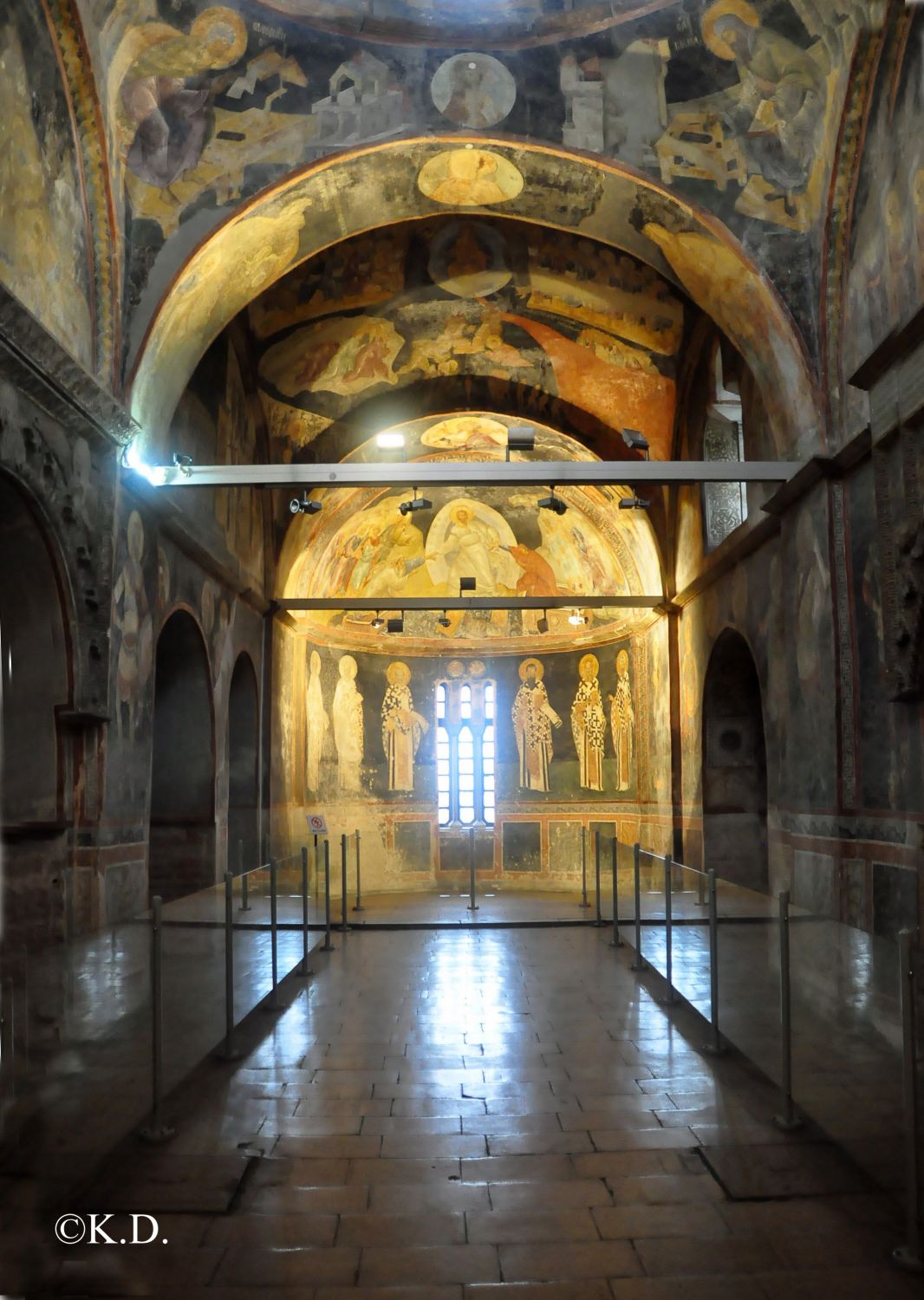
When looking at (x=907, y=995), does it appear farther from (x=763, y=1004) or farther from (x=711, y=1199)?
(x=763, y=1004)

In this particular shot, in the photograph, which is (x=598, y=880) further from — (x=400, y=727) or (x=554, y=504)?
(x=400, y=727)

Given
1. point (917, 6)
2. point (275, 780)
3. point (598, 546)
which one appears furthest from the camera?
point (598, 546)

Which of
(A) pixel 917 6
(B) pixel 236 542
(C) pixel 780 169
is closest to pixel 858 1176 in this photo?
(A) pixel 917 6

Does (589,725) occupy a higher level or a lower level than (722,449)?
lower

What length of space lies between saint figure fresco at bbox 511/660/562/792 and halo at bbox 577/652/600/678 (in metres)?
0.97

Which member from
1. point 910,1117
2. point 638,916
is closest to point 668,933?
point 638,916

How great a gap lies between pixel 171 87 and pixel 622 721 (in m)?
14.8

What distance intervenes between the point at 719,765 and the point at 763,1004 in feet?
34.4

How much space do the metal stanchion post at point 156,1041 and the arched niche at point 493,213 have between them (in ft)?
22.8

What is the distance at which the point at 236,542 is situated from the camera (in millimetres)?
16531

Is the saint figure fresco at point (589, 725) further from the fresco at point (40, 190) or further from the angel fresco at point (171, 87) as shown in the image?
the fresco at point (40, 190)

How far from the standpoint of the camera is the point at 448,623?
72.0ft

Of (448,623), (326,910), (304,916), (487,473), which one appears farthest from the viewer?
(448,623)

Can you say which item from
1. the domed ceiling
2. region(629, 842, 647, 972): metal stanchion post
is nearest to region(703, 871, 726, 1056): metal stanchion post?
region(629, 842, 647, 972): metal stanchion post
